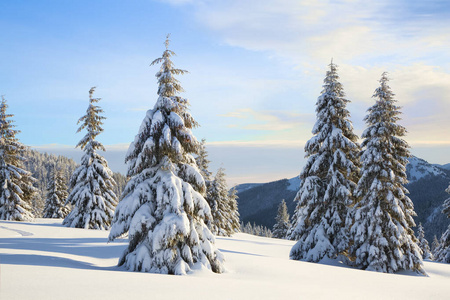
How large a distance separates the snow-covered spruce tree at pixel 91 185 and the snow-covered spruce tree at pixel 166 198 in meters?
16.1

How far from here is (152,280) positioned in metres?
8.70

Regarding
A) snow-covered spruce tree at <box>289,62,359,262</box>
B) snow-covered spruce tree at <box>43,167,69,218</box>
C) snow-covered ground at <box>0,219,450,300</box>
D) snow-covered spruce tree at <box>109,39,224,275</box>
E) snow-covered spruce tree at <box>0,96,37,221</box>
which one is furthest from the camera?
snow-covered spruce tree at <box>43,167,69,218</box>

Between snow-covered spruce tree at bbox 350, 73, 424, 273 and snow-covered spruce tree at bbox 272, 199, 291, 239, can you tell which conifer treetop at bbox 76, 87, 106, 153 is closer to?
snow-covered spruce tree at bbox 350, 73, 424, 273

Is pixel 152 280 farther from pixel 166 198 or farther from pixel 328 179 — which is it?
pixel 328 179

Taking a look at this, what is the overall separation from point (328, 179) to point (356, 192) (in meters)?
1.97

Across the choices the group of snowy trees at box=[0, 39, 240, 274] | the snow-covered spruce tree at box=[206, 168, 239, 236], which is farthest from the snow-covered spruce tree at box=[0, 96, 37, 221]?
the group of snowy trees at box=[0, 39, 240, 274]

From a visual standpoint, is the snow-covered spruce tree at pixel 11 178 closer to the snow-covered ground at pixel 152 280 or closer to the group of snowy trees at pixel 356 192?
the snow-covered ground at pixel 152 280

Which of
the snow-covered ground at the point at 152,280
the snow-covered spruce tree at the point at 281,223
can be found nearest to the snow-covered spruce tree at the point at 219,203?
the snow-covered ground at the point at 152,280

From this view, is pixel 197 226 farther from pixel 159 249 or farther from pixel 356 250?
pixel 356 250

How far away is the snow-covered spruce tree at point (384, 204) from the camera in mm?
19672

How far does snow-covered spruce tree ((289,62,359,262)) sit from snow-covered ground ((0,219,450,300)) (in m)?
6.04

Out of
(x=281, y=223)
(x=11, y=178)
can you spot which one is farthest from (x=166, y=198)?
(x=281, y=223)

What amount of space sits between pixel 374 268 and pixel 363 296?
1114cm

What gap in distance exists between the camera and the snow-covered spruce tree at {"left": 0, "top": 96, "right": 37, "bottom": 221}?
98.1 feet
